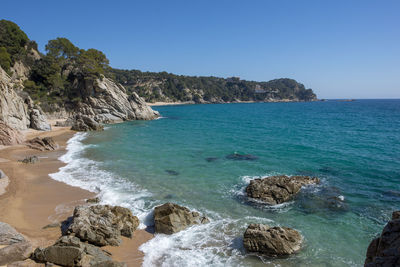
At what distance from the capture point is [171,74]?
567 feet

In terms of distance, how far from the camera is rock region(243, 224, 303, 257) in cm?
Answer: 934

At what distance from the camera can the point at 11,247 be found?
8117 mm

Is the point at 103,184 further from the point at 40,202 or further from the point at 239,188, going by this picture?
the point at 239,188

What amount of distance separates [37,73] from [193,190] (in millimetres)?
53868

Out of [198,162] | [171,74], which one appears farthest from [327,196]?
[171,74]

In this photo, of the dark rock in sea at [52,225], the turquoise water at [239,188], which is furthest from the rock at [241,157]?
the dark rock in sea at [52,225]

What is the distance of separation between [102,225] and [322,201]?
1165 centimetres

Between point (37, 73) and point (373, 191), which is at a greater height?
point (37, 73)

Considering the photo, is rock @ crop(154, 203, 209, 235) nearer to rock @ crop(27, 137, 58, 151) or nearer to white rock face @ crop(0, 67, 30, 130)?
rock @ crop(27, 137, 58, 151)

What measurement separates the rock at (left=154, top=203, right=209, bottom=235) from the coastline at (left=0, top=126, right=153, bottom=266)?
679mm

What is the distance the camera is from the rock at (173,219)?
36.1 ft

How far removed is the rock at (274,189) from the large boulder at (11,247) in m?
10.8

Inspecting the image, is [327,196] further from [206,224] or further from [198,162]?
[198,162]

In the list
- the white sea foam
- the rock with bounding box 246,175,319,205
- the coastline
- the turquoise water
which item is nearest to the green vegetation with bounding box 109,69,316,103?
the turquoise water
